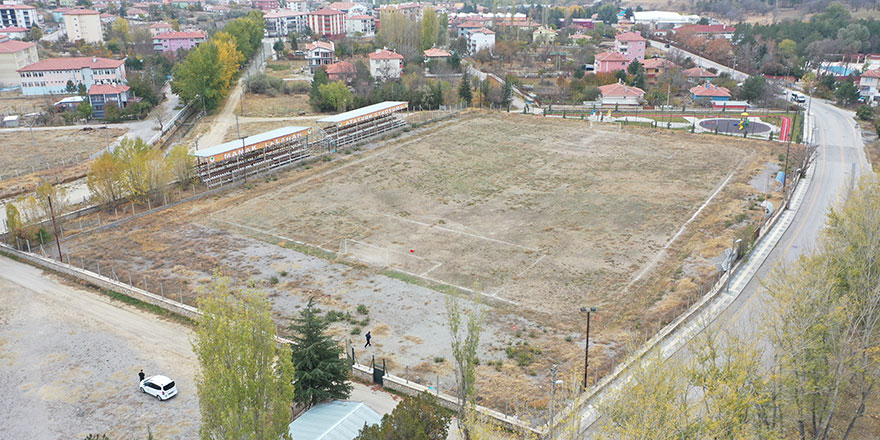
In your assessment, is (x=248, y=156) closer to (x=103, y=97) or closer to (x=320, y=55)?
(x=103, y=97)

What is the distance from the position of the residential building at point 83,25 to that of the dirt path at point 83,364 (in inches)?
3966

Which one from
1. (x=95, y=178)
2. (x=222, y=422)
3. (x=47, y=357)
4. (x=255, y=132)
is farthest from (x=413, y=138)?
(x=222, y=422)

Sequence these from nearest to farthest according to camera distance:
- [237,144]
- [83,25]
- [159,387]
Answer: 1. [159,387]
2. [237,144]
3. [83,25]

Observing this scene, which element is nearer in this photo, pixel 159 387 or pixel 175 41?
pixel 159 387

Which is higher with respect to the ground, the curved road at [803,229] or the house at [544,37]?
the house at [544,37]

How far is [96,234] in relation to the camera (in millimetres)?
33906

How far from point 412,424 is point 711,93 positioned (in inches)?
2634

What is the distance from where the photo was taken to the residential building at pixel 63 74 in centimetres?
7394

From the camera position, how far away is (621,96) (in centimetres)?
7181

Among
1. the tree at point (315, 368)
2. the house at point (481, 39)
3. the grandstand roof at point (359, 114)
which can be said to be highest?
the house at point (481, 39)

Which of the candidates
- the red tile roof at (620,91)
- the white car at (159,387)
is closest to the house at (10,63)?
the red tile roof at (620,91)

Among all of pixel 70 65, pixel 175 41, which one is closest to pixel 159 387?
pixel 70 65

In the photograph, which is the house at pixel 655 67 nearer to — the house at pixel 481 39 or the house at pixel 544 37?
the house at pixel 481 39

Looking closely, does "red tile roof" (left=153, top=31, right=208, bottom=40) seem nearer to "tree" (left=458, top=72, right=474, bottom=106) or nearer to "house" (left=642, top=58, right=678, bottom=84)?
"tree" (left=458, top=72, right=474, bottom=106)
